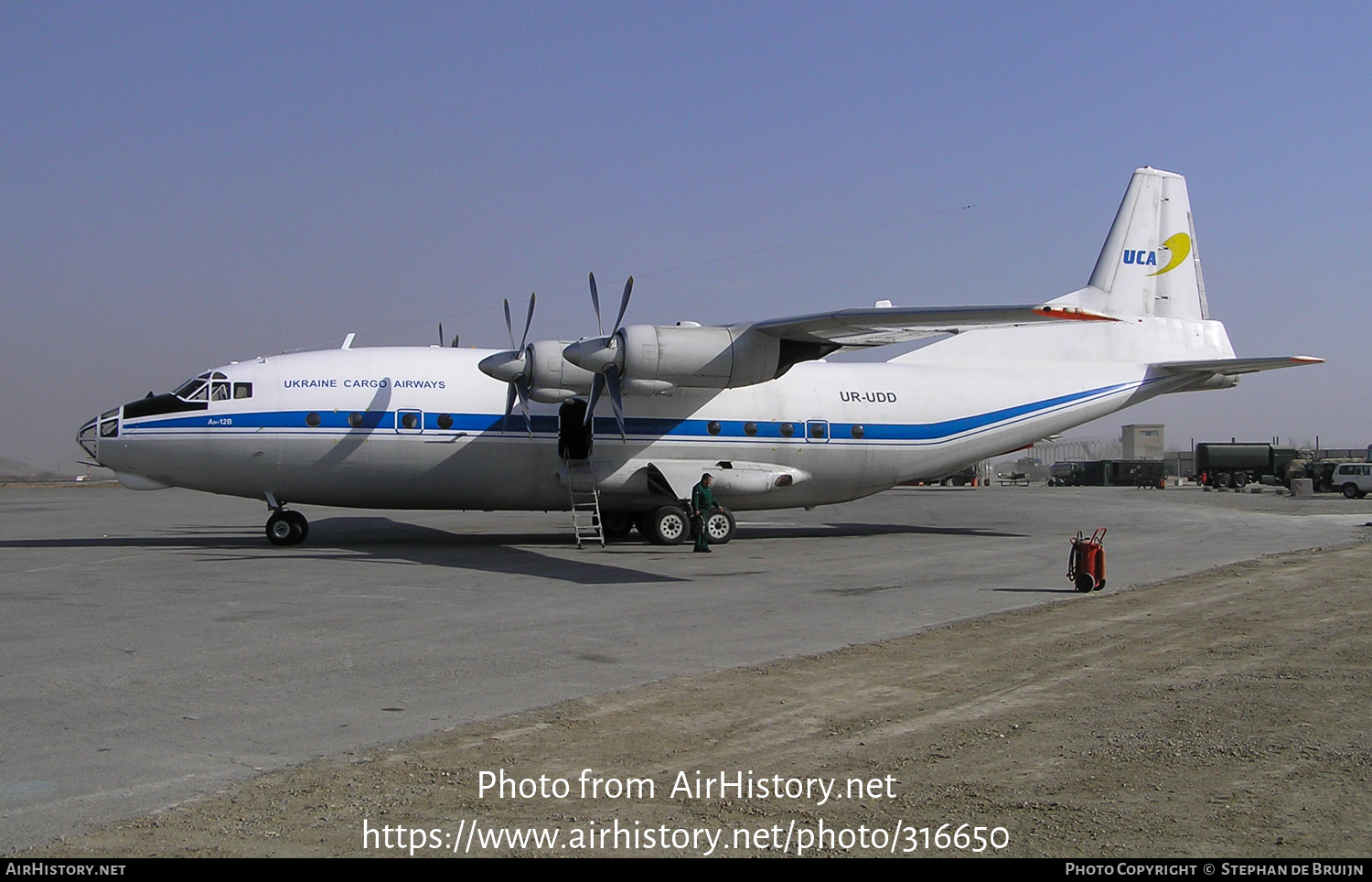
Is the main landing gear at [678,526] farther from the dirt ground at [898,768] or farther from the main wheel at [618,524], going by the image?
the dirt ground at [898,768]

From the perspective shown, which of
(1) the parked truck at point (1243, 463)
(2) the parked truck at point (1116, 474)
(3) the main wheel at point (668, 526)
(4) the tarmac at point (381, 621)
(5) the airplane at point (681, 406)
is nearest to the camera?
(4) the tarmac at point (381, 621)

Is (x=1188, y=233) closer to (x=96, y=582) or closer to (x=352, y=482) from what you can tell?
(x=352, y=482)

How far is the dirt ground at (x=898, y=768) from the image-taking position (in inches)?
194

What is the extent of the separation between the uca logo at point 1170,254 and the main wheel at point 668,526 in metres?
13.9

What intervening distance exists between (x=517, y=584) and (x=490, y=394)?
24.6 feet

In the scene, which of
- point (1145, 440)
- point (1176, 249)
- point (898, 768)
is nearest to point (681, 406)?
point (1176, 249)

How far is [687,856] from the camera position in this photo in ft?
15.7

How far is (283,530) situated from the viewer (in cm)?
2117

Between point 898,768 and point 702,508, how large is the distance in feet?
51.4

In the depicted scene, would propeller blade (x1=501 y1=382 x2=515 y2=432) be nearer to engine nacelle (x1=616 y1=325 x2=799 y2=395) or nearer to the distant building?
engine nacelle (x1=616 y1=325 x2=799 y2=395)

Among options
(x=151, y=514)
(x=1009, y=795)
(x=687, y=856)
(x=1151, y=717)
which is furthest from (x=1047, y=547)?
(x=151, y=514)

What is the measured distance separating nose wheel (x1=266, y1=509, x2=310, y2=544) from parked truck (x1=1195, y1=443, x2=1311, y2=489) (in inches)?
2407

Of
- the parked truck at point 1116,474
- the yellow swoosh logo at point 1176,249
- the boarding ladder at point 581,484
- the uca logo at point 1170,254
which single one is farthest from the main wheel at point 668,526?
the parked truck at point 1116,474

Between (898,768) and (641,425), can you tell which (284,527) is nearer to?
(641,425)
